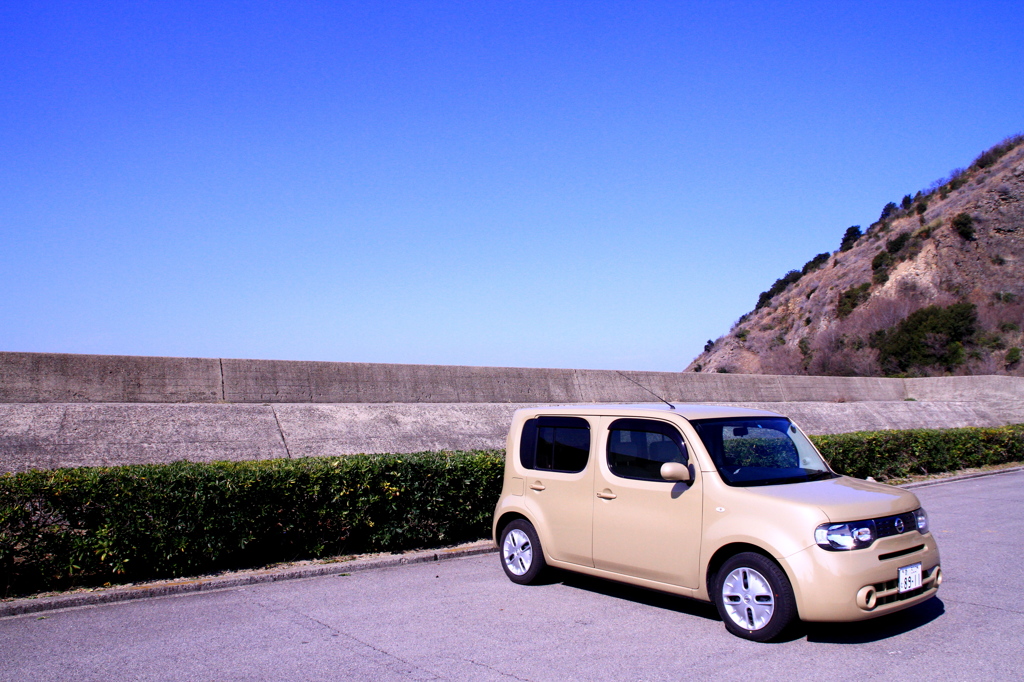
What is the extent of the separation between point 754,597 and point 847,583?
65 cm

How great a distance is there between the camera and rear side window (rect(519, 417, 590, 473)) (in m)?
6.92

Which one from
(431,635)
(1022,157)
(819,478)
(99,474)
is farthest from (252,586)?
(1022,157)

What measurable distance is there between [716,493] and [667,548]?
62 centimetres

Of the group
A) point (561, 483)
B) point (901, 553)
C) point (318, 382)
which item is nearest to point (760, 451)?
point (901, 553)

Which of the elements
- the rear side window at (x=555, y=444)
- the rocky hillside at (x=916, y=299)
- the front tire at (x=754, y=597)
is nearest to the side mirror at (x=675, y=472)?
the front tire at (x=754, y=597)

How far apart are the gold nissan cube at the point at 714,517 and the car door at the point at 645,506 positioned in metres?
0.01

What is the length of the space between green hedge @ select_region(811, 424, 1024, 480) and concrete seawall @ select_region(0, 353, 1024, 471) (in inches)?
204

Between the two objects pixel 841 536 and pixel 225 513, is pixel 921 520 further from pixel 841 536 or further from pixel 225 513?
pixel 225 513

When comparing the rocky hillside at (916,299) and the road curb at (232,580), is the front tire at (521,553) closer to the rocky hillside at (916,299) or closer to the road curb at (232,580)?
the road curb at (232,580)

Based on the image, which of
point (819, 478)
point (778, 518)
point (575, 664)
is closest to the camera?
point (575, 664)

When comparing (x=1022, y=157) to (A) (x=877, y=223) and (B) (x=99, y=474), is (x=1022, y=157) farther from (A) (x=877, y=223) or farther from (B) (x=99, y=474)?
(B) (x=99, y=474)

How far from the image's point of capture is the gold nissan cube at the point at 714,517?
5.18 metres

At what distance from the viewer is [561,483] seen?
6.91 meters

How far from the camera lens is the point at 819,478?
6242 mm
